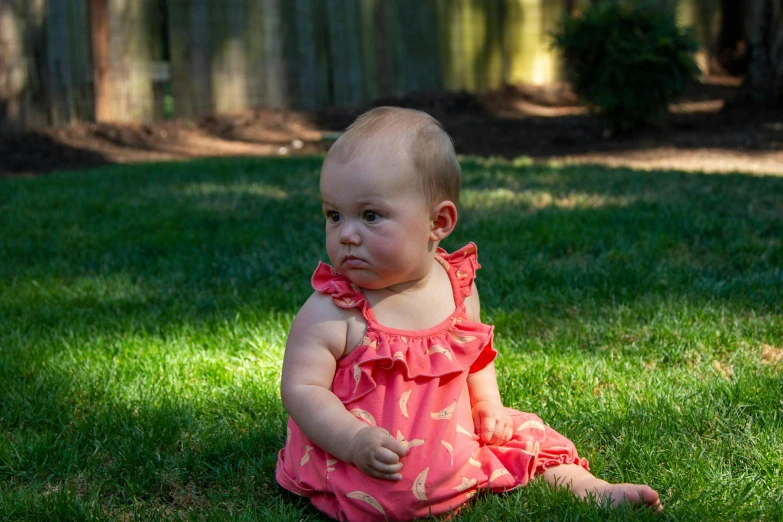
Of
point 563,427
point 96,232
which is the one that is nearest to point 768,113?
point 96,232

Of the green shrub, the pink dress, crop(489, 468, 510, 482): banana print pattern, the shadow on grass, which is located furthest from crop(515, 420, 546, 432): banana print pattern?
the green shrub

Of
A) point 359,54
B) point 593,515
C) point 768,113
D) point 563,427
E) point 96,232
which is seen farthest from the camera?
point 359,54

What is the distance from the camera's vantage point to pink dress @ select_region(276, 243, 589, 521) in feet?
6.88

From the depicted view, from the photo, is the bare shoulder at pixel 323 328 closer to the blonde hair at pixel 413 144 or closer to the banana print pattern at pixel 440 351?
the banana print pattern at pixel 440 351

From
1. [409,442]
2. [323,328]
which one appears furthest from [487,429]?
[323,328]

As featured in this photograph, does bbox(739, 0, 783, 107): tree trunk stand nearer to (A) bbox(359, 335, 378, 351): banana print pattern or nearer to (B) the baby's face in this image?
(B) the baby's face

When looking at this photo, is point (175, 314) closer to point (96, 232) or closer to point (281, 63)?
point (96, 232)

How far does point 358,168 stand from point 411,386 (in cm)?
55

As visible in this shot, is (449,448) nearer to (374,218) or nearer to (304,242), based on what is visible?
(374,218)

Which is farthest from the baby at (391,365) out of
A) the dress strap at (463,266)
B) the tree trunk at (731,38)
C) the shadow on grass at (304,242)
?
the tree trunk at (731,38)

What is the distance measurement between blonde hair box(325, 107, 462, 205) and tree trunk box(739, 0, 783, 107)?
28.5 ft

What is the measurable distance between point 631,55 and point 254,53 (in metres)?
4.48

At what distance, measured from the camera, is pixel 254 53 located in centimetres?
1062

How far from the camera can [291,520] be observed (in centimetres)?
211
